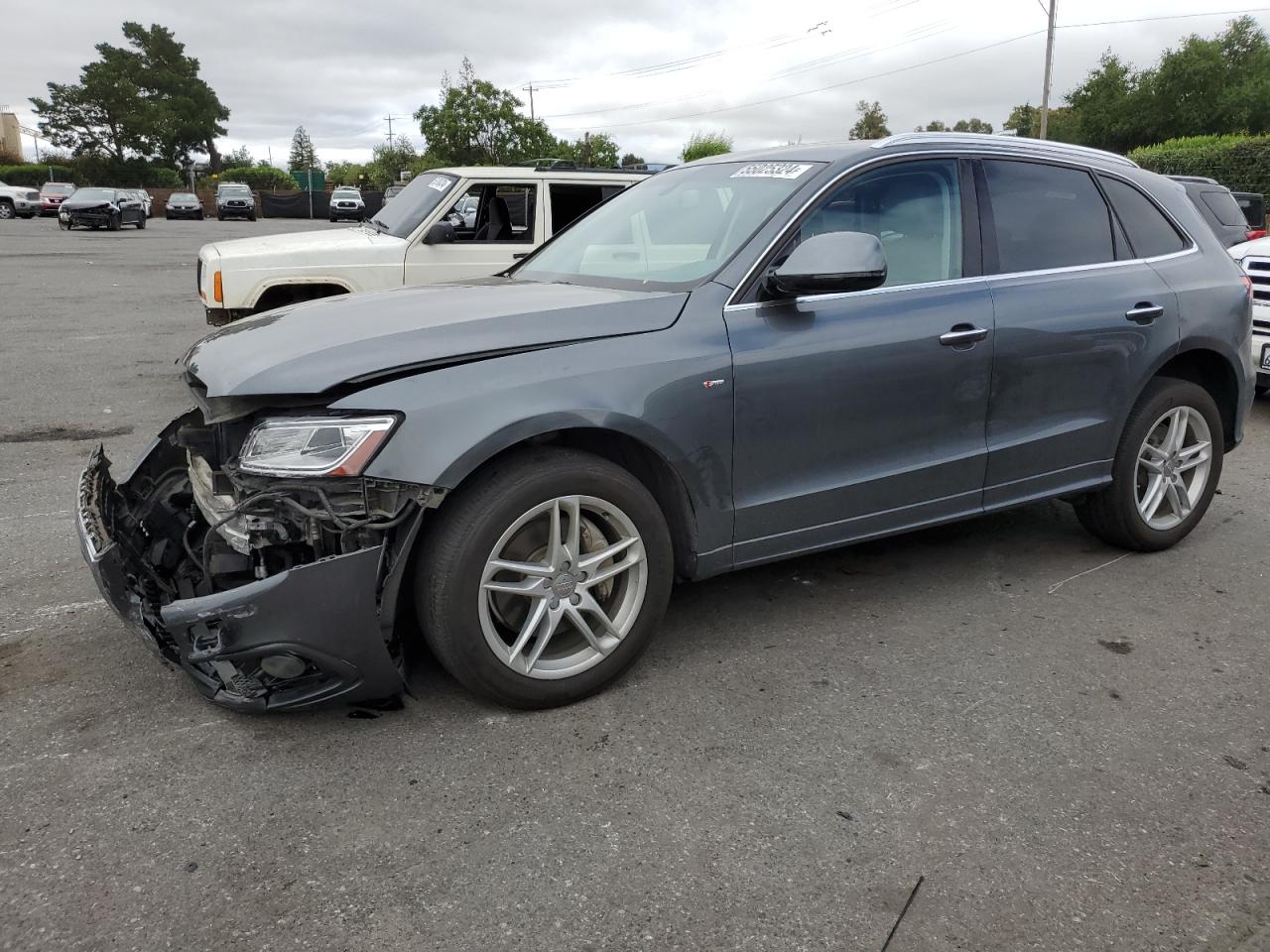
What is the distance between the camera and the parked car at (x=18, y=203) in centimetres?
4459

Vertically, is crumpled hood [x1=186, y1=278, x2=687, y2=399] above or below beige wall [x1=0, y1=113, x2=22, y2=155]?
below

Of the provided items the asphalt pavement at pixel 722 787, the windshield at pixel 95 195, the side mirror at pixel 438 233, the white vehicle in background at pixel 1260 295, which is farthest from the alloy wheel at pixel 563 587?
the windshield at pixel 95 195

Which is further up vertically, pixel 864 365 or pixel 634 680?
pixel 864 365

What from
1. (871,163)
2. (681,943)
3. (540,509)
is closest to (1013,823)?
(681,943)

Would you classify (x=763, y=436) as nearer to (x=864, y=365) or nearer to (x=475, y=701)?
(x=864, y=365)

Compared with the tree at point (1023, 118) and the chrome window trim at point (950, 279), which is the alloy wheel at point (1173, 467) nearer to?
the chrome window trim at point (950, 279)

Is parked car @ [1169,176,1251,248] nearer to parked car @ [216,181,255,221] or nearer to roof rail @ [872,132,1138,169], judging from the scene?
roof rail @ [872,132,1138,169]

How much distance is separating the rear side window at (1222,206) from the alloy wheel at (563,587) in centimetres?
670

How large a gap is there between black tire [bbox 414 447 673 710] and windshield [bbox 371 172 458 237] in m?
5.43

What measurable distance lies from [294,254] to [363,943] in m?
6.15

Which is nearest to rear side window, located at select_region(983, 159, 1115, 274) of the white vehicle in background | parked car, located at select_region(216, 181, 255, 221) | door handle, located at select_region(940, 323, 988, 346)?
door handle, located at select_region(940, 323, 988, 346)

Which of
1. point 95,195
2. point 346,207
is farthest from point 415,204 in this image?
point 346,207

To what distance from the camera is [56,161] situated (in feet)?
250

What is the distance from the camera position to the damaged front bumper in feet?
8.66
